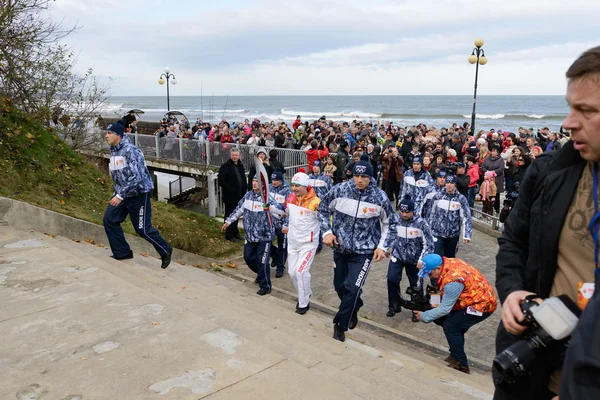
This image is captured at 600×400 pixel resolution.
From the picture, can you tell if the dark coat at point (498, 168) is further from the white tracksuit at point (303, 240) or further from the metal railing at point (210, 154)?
the white tracksuit at point (303, 240)

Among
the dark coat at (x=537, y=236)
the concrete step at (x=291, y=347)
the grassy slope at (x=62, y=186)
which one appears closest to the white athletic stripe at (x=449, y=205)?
the concrete step at (x=291, y=347)

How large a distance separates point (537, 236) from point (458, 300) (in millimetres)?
3859

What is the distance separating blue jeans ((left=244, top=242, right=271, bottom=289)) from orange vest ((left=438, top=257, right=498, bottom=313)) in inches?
122

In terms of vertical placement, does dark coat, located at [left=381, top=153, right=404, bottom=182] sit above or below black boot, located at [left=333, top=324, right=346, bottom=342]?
above

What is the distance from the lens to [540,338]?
167cm

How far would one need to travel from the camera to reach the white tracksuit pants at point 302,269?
6.77 m

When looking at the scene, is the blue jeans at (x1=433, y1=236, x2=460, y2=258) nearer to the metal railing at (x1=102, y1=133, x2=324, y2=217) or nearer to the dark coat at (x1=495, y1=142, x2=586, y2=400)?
the dark coat at (x1=495, y1=142, x2=586, y2=400)

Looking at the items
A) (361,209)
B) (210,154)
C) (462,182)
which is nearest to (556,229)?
(361,209)

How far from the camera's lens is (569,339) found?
1.59 m

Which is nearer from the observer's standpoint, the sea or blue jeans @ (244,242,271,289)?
blue jeans @ (244,242,271,289)

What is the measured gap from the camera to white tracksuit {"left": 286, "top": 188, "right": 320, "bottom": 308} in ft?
22.3

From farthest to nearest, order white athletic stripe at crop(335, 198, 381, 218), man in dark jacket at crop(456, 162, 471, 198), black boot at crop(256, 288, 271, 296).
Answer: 1. man in dark jacket at crop(456, 162, 471, 198)
2. black boot at crop(256, 288, 271, 296)
3. white athletic stripe at crop(335, 198, 381, 218)

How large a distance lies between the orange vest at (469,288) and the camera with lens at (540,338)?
3682mm

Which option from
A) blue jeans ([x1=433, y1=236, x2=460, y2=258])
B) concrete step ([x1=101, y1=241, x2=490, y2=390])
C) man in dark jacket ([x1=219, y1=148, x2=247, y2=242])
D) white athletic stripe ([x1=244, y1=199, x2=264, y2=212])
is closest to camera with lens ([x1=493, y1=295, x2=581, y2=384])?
concrete step ([x1=101, y1=241, x2=490, y2=390])
